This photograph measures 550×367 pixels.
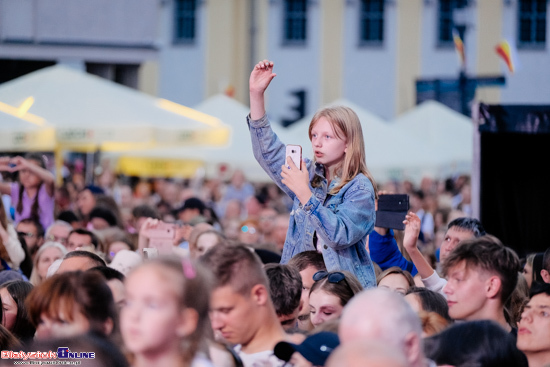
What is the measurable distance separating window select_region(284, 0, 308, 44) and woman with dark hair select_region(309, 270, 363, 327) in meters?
33.8

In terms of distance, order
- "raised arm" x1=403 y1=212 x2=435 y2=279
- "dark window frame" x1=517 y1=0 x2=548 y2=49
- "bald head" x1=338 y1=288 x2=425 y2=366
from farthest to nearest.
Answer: "dark window frame" x1=517 y1=0 x2=548 y2=49
"raised arm" x1=403 y1=212 x2=435 y2=279
"bald head" x1=338 y1=288 x2=425 y2=366

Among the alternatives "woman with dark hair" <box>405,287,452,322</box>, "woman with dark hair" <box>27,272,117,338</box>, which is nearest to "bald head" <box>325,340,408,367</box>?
"woman with dark hair" <box>27,272,117,338</box>

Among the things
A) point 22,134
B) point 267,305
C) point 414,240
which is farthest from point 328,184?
point 22,134

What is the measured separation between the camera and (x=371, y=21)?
38.0 m

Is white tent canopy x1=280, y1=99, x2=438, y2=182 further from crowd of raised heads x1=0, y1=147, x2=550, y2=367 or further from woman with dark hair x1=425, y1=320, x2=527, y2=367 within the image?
woman with dark hair x1=425, y1=320, x2=527, y2=367

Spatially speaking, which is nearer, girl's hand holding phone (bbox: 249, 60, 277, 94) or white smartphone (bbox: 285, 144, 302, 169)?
white smartphone (bbox: 285, 144, 302, 169)

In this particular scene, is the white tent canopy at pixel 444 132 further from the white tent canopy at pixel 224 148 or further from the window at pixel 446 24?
the window at pixel 446 24

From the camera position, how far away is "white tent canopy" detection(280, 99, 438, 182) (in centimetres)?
1827

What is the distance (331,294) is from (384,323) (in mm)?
1612

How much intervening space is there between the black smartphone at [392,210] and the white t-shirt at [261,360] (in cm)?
251

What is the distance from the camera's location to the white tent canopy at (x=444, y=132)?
888 inches

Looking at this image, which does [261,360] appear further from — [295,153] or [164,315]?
[295,153]

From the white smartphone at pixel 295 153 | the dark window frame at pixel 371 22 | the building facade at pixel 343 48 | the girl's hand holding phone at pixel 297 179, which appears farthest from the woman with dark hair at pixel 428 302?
the dark window frame at pixel 371 22

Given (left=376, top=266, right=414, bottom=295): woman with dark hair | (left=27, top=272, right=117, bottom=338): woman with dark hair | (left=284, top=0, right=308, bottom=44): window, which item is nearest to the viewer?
(left=27, top=272, right=117, bottom=338): woman with dark hair
